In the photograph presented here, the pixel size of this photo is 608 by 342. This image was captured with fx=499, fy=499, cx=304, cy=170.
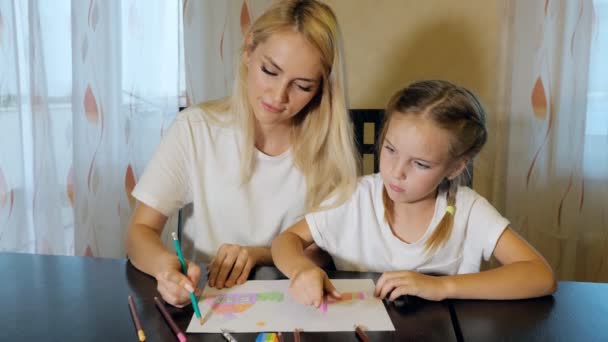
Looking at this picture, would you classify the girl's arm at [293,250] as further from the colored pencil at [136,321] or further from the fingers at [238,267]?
the colored pencil at [136,321]

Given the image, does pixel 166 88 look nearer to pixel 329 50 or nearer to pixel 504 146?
pixel 329 50

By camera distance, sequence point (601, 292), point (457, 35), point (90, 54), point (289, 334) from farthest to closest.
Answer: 1. point (457, 35)
2. point (90, 54)
3. point (601, 292)
4. point (289, 334)

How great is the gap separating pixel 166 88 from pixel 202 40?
210 mm

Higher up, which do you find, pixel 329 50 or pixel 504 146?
pixel 329 50

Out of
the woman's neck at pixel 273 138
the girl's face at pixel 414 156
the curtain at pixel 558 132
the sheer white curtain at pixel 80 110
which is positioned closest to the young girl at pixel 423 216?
the girl's face at pixel 414 156

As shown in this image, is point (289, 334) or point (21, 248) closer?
point (289, 334)

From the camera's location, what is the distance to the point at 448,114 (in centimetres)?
99

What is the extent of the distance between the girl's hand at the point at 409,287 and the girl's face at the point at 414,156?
0.22 meters

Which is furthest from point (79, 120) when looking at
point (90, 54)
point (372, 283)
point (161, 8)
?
Result: point (372, 283)

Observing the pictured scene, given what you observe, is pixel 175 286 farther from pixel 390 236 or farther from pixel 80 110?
pixel 80 110

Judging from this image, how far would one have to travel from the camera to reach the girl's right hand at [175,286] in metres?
0.75

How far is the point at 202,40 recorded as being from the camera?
1.74 m

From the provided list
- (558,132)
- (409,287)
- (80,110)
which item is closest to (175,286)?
(409,287)

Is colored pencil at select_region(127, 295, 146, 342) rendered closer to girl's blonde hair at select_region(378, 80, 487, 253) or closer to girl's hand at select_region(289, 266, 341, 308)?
girl's hand at select_region(289, 266, 341, 308)
